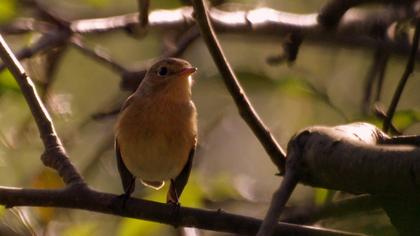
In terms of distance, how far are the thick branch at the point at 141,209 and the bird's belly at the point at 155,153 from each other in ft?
4.49

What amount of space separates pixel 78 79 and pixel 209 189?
3281 mm

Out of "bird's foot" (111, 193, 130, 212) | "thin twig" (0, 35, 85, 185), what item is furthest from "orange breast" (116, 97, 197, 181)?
"bird's foot" (111, 193, 130, 212)

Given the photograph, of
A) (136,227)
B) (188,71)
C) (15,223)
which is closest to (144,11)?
(188,71)

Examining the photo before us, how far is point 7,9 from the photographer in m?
4.43

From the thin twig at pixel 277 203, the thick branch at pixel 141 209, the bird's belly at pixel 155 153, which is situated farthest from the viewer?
the bird's belly at pixel 155 153

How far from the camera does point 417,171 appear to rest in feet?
5.36

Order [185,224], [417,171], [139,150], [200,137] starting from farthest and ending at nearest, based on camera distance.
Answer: [200,137], [139,150], [185,224], [417,171]

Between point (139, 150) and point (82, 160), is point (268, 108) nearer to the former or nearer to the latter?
point (82, 160)

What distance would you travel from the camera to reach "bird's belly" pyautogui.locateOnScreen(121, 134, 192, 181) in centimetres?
459

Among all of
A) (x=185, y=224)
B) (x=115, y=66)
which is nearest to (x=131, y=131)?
(x=115, y=66)

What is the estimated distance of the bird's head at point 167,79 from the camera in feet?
15.8

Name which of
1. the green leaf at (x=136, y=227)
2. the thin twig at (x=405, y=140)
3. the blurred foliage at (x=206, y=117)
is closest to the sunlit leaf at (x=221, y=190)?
the blurred foliage at (x=206, y=117)

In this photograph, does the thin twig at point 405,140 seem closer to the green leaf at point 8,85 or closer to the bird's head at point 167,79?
the green leaf at point 8,85

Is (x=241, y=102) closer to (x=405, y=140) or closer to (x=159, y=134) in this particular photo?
(x=405, y=140)
